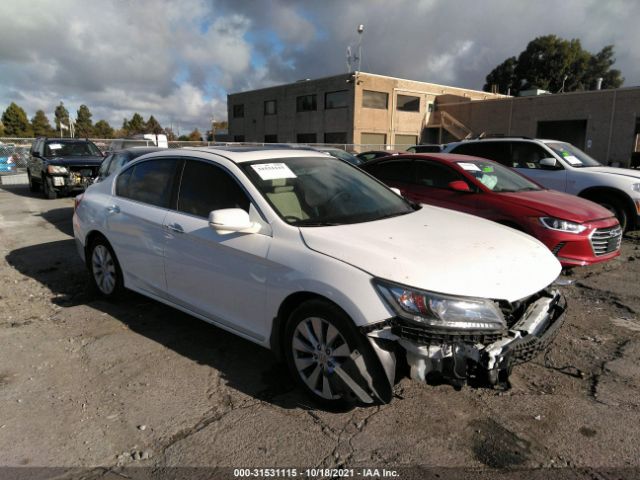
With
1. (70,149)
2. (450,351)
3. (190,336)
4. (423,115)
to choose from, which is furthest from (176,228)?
(423,115)

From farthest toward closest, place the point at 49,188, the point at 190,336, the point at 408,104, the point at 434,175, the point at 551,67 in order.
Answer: the point at 551,67 < the point at 408,104 < the point at 49,188 < the point at 434,175 < the point at 190,336

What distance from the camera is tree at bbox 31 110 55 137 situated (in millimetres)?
70438

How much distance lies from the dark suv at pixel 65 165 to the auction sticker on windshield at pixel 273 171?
1106 centimetres

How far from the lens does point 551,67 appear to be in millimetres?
60062

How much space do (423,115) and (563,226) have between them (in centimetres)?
3459

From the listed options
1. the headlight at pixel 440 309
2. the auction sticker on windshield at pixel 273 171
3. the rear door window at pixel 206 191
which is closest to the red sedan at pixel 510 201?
the auction sticker on windshield at pixel 273 171

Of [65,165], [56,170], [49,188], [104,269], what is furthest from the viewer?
[49,188]

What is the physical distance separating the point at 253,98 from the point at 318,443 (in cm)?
4440

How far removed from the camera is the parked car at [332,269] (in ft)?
8.39

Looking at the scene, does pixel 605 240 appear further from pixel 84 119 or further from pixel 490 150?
pixel 84 119

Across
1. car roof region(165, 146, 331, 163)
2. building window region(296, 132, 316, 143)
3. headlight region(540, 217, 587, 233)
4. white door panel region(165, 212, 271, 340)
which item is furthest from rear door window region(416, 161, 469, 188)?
building window region(296, 132, 316, 143)

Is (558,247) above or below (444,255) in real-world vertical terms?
below

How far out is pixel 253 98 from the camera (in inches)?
1737

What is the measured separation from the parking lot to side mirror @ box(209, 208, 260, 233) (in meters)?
1.10
